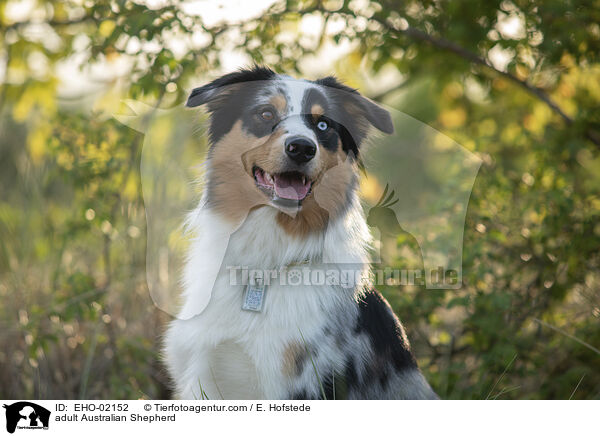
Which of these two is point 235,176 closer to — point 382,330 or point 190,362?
point 190,362

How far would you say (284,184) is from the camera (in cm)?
271

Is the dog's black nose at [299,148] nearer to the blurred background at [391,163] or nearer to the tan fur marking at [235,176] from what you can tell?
the tan fur marking at [235,176]

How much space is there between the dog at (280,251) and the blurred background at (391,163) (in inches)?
24.6

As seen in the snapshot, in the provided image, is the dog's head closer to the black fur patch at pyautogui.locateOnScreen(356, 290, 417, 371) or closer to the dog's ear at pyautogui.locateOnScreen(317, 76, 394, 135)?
the dog's ear at pyautogui.locateOnScreen(317, 76, 394, 135)

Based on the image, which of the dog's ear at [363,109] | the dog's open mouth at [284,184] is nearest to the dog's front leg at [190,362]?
the dog's open mouth at [284,184]

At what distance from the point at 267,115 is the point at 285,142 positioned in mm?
229

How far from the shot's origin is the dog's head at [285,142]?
268 centimetres
